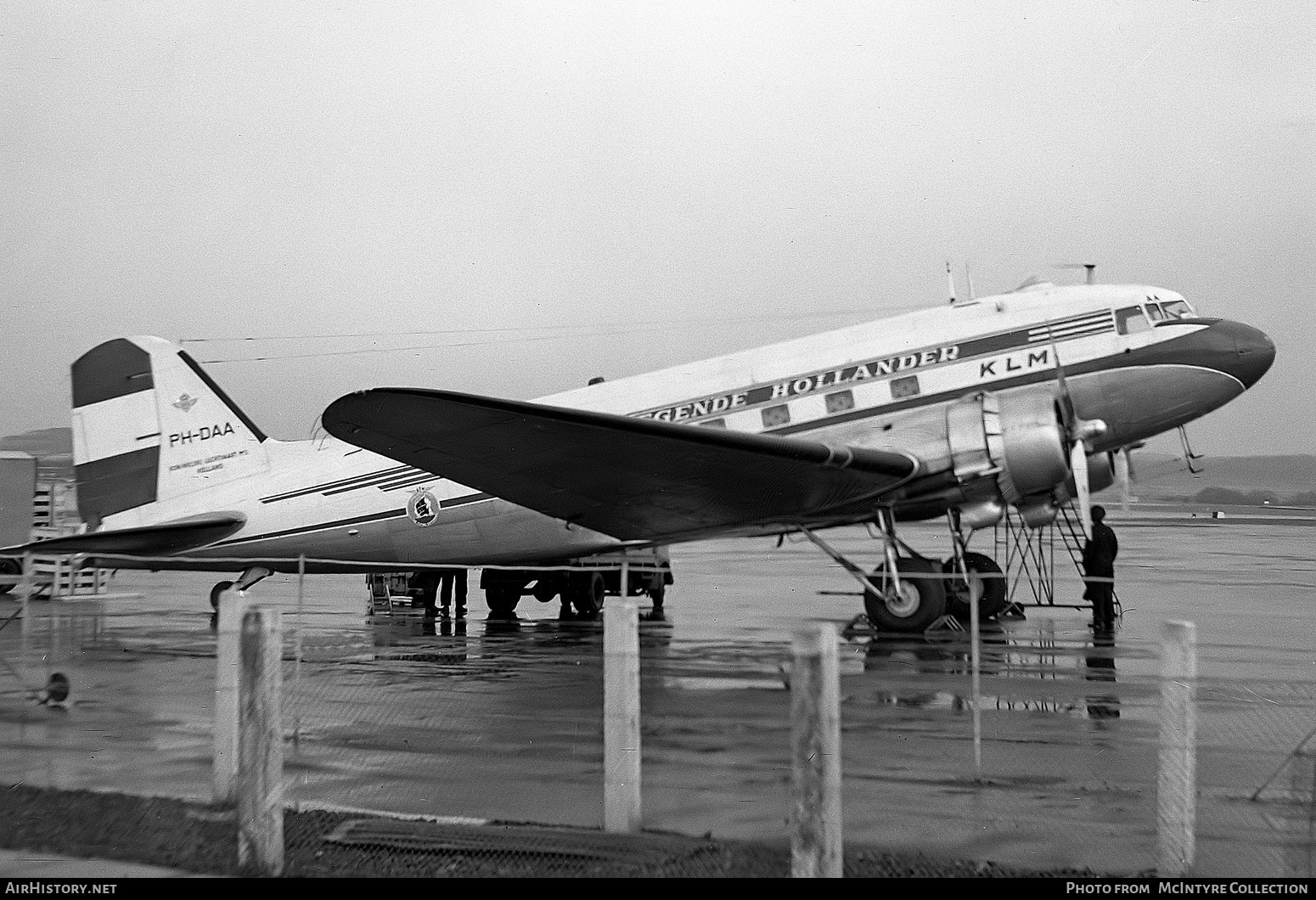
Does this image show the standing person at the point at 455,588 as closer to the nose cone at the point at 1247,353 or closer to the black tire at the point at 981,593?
the black tire at the point at 981,593

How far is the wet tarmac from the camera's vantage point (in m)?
5.91

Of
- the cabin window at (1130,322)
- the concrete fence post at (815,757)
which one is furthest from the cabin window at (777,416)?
the concrete fence post at (815,757)

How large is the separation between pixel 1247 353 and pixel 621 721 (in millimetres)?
11955

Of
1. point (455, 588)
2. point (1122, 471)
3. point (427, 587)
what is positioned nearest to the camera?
point (1122, 471)

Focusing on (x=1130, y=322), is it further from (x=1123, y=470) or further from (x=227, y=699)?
(x=227, y=699)

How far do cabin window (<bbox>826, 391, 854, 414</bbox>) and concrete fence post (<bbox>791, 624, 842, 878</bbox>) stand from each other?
34.6 ft

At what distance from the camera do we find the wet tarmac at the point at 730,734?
5.91 meters

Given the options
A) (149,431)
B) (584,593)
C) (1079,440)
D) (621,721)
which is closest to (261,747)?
(621,721)

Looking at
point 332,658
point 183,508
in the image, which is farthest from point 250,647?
point 183,508

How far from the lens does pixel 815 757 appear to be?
4.55m

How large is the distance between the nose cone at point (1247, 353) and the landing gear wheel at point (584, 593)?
9433 mm

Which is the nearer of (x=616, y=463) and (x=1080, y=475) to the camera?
(x=616, y=463)

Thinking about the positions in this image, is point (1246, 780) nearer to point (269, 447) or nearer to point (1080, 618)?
point (1080, 618)
